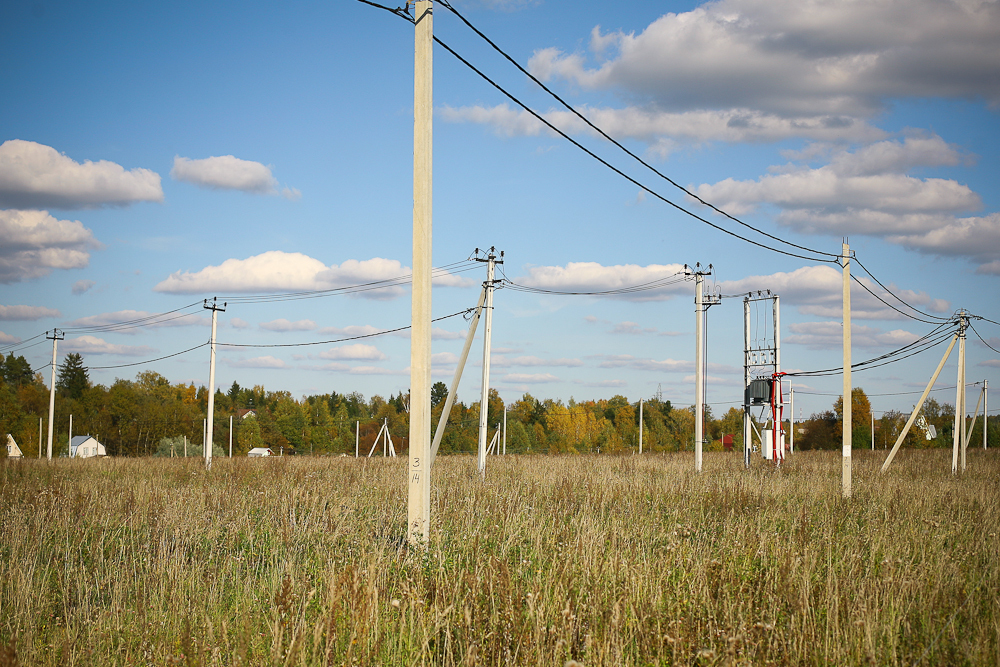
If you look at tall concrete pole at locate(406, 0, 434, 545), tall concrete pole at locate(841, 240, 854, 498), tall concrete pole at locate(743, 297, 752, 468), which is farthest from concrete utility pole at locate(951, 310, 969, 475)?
tall concrete pole at locate(406, 0, 434, 545)

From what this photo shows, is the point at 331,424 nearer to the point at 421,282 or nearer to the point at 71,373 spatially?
the point at 71,373

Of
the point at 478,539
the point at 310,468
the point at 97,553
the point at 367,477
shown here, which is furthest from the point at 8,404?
the point at 478,539

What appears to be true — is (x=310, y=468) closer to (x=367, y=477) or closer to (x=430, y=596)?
(x=367, y=477)

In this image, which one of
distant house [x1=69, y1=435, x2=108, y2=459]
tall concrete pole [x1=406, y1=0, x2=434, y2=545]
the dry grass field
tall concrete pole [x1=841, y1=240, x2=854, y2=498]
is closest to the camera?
the dry grass field

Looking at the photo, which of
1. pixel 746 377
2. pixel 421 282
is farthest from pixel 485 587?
pixel 746 377

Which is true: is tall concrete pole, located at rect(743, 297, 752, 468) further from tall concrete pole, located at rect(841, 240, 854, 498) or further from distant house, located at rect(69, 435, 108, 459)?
distant house, located at rect(69, 435, 108, 459)

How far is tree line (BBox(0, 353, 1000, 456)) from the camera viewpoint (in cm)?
5722

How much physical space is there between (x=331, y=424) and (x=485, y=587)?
7822 centimetres

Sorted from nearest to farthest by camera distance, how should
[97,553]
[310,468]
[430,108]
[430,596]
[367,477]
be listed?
[430,596]
[430,108]
[97,553]
[367,477]
[310,468]

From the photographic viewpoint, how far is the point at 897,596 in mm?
5328

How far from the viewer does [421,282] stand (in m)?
6.79

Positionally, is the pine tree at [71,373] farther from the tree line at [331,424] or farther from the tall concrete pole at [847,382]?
the tall concrete pole at [847,382]

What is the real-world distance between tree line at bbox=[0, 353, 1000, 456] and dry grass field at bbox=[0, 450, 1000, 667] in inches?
1519

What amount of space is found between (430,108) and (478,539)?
14.6 feet
